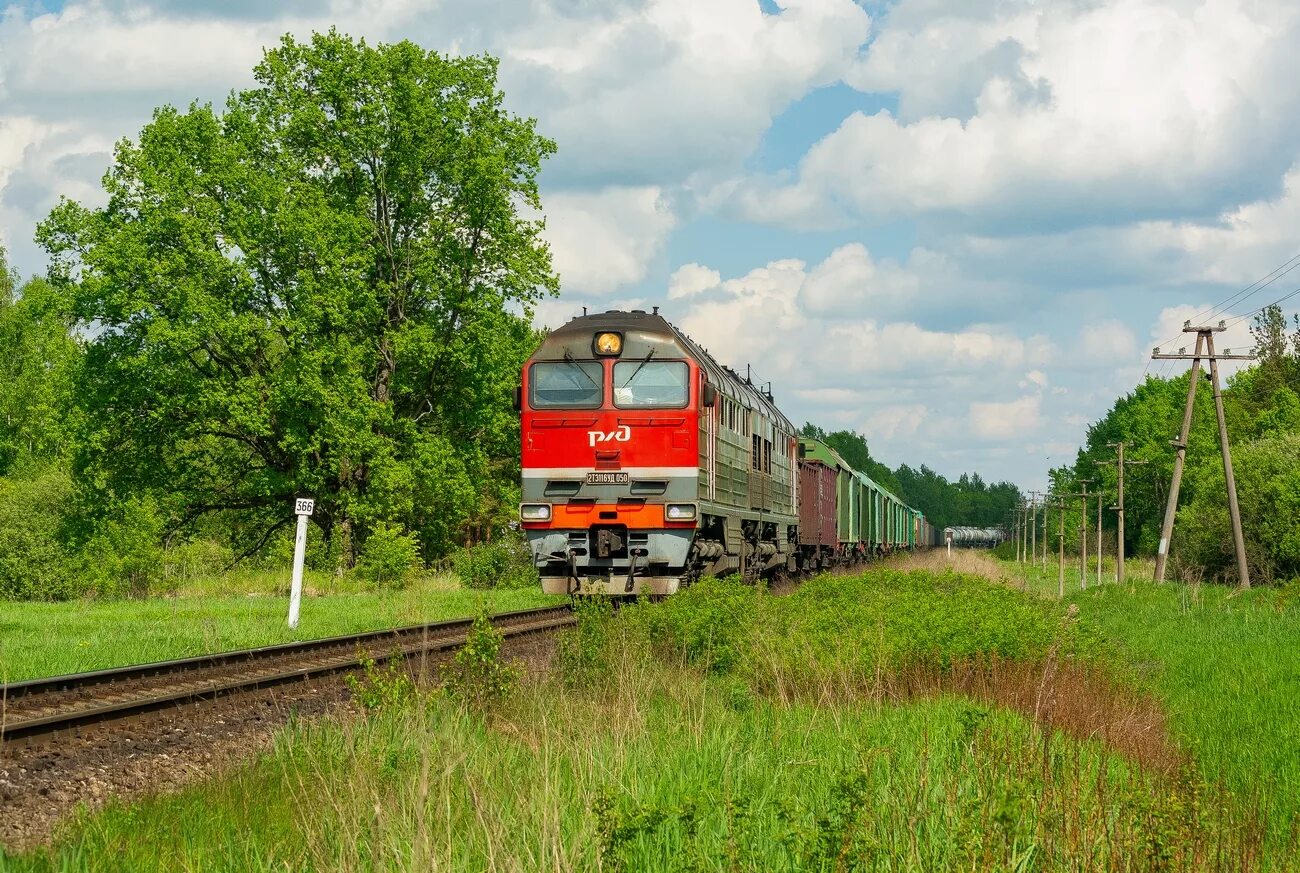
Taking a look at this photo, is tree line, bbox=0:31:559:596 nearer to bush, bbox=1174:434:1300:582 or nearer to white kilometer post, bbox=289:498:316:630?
white kilometer post, bbox=289:498:316:630

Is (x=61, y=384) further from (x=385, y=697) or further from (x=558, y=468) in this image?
(x=385, y=697)

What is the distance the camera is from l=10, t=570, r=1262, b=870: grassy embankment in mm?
5324

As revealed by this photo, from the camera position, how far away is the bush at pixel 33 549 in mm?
40688

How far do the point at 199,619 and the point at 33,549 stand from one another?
85.6ft

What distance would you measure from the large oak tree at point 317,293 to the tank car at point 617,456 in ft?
44.6

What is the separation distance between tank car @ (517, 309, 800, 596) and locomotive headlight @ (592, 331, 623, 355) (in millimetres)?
14

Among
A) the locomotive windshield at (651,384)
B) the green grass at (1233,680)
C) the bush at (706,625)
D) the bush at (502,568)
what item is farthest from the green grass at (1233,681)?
the bush at (502,568)

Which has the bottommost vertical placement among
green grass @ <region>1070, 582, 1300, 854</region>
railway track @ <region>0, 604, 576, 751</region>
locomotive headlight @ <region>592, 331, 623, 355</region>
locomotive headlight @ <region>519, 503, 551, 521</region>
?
green grass @ <region>1070, 582, 1300, 854</region>

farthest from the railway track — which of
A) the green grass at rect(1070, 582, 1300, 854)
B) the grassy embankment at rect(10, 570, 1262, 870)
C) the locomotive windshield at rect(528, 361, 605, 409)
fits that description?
the green grass at rect(1070, 582, 1300, 854)

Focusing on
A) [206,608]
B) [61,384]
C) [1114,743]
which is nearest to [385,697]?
[1114,743]

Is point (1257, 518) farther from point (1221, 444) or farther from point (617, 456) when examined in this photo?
point (617, 456)

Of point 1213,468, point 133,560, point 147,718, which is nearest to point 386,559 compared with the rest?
point 133,560

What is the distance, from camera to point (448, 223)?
116ft

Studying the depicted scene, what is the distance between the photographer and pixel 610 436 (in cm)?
→ 1862
